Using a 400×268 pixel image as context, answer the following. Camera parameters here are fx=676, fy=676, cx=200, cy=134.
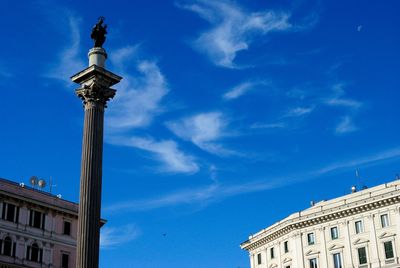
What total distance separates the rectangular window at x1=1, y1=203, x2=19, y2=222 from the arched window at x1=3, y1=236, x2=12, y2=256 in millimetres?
1871

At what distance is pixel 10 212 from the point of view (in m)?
63.5

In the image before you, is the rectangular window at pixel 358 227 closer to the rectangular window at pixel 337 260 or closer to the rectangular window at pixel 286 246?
the rectangular window at pixel 337 260

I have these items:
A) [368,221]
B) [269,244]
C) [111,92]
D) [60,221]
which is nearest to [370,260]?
[368,221]

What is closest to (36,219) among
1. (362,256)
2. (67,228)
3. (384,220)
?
(67,228)

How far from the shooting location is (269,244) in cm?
8806

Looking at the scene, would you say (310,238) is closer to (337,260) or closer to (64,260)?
(337,260)

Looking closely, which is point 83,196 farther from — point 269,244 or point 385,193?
point 269,244

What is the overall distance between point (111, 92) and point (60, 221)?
40.7 meters

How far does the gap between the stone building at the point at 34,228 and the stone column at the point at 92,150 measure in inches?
1384

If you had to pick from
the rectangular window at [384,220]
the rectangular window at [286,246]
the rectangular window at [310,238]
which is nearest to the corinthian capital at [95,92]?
the rectangular window at [384,220]

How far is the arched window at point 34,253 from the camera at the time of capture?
210 ft

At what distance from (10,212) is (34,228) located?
3190mm

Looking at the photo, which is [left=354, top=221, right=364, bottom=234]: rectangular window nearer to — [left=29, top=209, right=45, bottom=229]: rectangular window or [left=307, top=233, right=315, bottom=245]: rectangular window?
[left=307, top=233, right=315, bottom=245]: rectangular window

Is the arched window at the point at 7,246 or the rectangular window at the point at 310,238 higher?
the rectangular window at the point at 310,238
